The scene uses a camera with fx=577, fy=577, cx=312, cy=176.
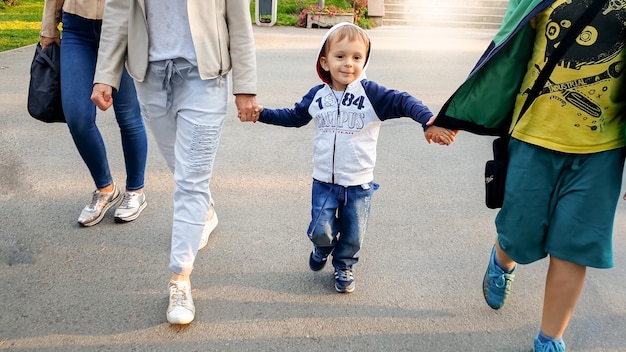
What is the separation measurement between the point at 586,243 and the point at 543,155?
38cm

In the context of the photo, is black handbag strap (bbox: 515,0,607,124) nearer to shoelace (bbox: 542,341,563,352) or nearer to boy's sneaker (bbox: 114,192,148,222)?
shoelace (bbox: 542,341,563,352)

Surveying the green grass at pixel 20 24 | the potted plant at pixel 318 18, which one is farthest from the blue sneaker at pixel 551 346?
the potted plant at pixel 318 18

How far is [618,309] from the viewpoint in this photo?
2.94m

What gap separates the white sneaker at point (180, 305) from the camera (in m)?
2.69

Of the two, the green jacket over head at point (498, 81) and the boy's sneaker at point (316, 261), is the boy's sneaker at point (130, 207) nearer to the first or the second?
the boy's sneaker at point (316, 261)

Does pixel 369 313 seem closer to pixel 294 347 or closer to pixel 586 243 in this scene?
pixel 294 347

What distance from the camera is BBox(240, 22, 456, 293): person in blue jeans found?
272 centimetres

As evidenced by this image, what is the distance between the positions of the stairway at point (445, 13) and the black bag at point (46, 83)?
13.8 metres

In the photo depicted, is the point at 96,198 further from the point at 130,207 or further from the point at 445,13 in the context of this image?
the point at 445,13

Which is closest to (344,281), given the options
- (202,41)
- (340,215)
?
(340,215)

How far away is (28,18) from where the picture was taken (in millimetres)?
13906

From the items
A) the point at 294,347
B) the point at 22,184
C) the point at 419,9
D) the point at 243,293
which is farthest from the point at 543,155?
the point at 419,9

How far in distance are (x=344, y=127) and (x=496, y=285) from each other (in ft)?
3.43

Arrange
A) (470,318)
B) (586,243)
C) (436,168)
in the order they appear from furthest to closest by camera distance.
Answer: (436,168), (470,318), (586,243)
